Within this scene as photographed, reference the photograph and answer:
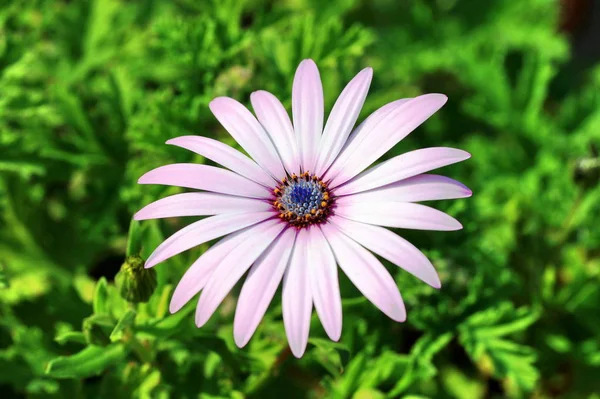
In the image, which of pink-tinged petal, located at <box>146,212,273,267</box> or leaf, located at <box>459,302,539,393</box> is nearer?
pink-tinged petal, located at <box>146,212,273,267</box>

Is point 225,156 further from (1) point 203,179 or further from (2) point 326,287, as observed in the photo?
(2) point 326,287

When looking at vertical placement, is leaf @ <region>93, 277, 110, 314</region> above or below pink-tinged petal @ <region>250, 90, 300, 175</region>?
below

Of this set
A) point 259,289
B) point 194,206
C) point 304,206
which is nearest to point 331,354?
point 304,206

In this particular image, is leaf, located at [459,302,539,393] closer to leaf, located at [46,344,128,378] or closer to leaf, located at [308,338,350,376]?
leaf, located at [308,338,350,376]

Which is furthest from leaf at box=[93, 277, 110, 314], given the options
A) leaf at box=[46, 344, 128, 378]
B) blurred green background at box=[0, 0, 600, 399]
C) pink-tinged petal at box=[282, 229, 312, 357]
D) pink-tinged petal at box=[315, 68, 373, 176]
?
pink-tinged petal at box=[315, 68, 373, 176]

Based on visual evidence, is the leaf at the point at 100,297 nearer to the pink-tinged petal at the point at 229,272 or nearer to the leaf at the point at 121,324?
the leaf at the point at 121,324

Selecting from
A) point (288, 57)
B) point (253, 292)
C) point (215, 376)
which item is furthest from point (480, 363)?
point (253, 292)

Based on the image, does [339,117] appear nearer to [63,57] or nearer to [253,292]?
[253,292]
